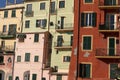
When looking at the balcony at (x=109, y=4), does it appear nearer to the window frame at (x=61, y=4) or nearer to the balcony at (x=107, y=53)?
the balcony at (x=107, y=53)

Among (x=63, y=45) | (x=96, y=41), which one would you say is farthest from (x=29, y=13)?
(x=96, y=41)

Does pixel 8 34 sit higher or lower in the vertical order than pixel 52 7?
lower

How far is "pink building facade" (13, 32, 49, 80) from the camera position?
6669 centimetres

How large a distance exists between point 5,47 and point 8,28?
14.2 feet

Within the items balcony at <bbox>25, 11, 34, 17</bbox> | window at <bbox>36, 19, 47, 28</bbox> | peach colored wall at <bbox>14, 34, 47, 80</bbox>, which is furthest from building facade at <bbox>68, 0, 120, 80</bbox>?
balcony at <bbox>25, 11, 34, 17</bbox>

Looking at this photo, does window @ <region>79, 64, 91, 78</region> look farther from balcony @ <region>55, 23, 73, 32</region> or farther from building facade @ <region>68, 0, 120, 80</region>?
balcony @ <region>55, 23, 73, 32</region>

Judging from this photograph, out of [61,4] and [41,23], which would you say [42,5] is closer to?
[41,23]

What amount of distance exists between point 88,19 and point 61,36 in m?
12.5

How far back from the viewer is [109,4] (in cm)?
5478

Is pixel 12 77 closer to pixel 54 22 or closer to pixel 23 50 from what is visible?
pixel 23 50

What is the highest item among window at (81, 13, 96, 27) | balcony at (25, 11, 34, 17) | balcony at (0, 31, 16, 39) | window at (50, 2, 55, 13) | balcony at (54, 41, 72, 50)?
window at (50, 2, 55, 13)

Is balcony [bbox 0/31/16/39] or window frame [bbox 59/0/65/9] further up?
window frame [bbox 59/0/65/9]

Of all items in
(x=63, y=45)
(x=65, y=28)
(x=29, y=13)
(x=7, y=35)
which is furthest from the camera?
(x=7, y=35)

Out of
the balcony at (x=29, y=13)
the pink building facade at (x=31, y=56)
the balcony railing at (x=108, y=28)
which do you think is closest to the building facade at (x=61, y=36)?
the pink building facade at (x=31, y=56)
